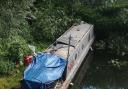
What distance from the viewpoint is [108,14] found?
37656 mm

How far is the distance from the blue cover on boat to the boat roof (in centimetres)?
503

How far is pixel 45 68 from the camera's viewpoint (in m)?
22.6

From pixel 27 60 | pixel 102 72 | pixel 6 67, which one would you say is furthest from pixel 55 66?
pixel 102 72

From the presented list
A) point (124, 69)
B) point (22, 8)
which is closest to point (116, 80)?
point (124, 69)

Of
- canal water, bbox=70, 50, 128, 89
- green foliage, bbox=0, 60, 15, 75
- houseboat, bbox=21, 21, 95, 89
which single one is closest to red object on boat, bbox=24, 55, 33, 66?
houseboat, bbox=21, 21, 95, 89

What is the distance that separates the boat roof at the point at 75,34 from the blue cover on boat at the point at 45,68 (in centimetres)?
503

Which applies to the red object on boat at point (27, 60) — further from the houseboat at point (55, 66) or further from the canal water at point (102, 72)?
the canal water at point (102, 72)

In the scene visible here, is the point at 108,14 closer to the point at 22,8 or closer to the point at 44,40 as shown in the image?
the point at 44,40

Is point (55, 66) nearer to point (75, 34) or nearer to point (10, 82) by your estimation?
point (10, 82)

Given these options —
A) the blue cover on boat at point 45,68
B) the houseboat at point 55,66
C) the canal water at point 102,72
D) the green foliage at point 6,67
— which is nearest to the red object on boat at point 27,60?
the houseboat at point 55,66

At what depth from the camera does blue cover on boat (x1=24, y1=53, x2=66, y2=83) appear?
21.6 meters

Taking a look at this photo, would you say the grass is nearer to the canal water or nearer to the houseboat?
the houseboat

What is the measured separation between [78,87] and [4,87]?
272 inches

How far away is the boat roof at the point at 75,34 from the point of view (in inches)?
1152
